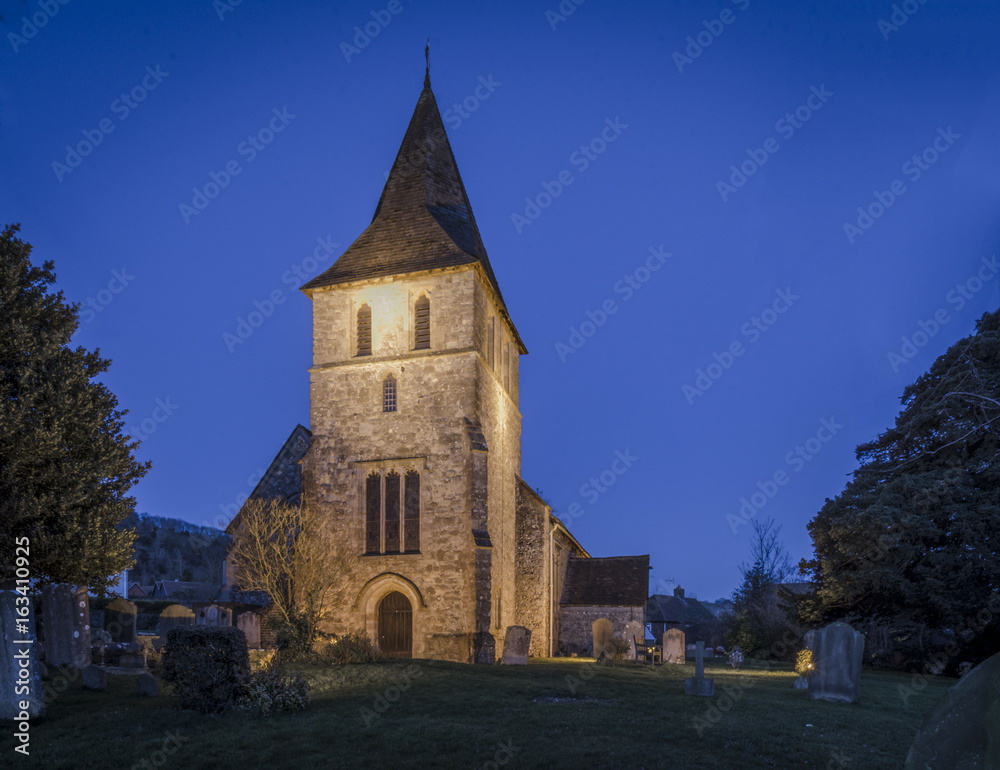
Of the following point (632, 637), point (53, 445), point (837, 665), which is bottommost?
point (632, 637)

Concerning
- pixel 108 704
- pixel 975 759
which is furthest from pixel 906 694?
pixel 108 704

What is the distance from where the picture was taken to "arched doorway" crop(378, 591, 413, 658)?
71.9 feet

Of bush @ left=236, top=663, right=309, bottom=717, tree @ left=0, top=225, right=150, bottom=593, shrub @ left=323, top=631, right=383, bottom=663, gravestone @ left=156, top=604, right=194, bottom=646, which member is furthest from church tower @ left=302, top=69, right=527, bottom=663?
bush @ left=236, top=663, right=309, bottom=717

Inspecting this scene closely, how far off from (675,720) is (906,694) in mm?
9286

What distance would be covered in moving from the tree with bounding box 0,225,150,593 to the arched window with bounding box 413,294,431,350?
989cm

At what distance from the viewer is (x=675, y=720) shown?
10.9 metres

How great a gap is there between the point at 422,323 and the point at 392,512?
6339 millimetres

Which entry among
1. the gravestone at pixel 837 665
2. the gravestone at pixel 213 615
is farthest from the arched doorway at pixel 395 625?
the gravestone at pixel 837 665

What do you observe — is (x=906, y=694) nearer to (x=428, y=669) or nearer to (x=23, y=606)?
(x=428, y=669)

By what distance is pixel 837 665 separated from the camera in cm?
1450

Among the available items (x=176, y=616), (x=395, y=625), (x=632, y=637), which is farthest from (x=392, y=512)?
(x=632, y=637)

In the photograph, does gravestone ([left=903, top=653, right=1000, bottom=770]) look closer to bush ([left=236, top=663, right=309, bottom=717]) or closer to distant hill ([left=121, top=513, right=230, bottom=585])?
bush ([left=236, top=663, right=309, bottom=717])

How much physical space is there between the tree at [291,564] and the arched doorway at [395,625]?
169 cm

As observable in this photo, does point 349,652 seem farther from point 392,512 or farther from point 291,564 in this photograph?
point 392,512
